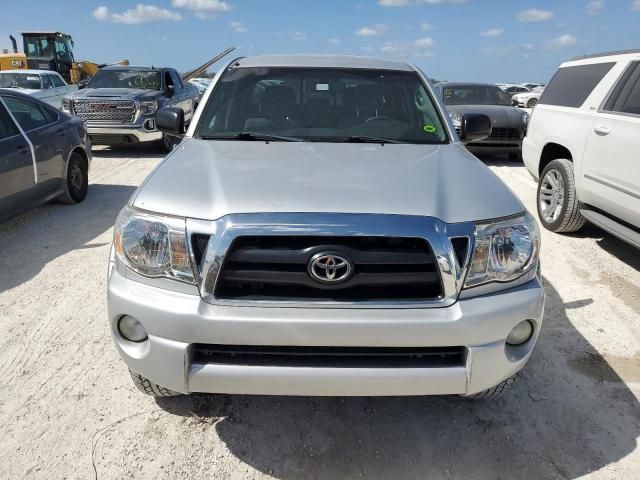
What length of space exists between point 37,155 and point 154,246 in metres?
4.35

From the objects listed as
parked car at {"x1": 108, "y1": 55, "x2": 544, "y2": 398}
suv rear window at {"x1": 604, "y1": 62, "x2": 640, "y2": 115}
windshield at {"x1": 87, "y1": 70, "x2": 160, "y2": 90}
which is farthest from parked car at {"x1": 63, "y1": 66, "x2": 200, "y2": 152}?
parked car at {"x1": 108, "y1": 55, "x2": 544, "y2": 398}

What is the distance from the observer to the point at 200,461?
90.2 inches

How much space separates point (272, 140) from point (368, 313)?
1.50 metres

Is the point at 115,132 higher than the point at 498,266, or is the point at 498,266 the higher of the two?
the point at 498,266

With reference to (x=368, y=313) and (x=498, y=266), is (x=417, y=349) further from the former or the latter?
(x=498, y=266)

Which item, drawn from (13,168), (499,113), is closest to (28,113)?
(13,168)

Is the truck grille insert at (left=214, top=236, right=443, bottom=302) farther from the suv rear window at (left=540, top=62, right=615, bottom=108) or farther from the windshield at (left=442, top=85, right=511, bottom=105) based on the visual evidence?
the windshield at (left=442, top=85, right=511, bottom=105)

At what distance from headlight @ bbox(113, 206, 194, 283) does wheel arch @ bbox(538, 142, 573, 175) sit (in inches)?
189

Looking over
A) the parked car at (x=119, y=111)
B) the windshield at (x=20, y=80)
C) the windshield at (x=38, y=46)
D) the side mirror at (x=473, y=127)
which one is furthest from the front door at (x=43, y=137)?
the windshield at (x=38, y=46)

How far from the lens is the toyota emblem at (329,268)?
1.96 metres

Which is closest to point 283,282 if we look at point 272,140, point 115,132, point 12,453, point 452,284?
point 452,284

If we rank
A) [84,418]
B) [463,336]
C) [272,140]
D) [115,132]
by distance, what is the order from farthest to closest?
[115,132] < [272,140] < [84,418] < [463,336]

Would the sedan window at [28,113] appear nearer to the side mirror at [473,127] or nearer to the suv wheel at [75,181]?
the suv wheel at [75,181]

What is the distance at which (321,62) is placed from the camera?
12.3 feet
